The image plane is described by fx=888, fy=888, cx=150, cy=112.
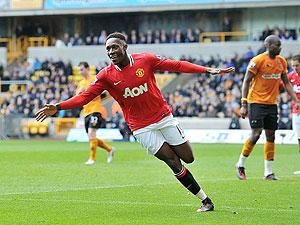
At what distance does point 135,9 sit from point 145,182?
34.1m

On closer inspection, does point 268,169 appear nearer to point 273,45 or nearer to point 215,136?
point 273,45

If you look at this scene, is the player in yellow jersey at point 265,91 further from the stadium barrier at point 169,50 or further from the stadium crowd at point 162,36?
the stadium crowd at point 162,36

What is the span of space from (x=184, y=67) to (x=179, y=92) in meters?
30.5

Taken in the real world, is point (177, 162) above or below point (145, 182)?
above

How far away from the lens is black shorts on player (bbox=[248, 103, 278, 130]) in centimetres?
1642

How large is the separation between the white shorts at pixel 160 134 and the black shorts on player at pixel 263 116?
15.8 ft

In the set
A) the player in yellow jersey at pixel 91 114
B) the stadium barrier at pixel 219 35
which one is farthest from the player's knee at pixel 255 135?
the stadium barrier at pixel 219 35

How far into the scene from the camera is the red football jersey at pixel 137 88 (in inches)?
455

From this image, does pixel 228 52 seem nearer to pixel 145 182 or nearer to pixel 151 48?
pixel 151 48

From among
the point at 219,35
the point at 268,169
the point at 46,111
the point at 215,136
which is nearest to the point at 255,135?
the point at 268,169

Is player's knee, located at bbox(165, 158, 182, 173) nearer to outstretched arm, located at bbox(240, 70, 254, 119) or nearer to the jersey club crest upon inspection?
the jersey club crest

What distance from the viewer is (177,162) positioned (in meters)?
11.7

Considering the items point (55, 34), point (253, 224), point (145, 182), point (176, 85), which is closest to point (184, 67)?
point (253, 224)

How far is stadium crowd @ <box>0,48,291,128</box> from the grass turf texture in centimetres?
1553
